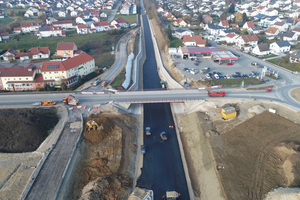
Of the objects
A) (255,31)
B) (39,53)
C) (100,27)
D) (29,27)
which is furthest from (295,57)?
(29,27)

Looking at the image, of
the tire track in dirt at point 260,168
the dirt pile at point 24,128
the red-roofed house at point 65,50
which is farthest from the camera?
the red-roofed house at point 65,50

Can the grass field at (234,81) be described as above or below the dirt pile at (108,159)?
above

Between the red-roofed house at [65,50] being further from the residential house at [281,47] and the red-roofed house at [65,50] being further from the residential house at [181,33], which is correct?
the residential house at [281,47]

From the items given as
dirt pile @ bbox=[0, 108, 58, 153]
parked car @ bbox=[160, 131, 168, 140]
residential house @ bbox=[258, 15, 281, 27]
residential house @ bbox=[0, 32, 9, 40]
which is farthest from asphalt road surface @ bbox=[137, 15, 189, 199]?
residential house @ bbox=[258, 15, 281, 27]

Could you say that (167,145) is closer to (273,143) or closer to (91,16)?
(273,143)

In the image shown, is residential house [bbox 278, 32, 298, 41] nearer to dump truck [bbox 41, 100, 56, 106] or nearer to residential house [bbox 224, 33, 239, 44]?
residential house [bbox 224, 33, 239, 44]

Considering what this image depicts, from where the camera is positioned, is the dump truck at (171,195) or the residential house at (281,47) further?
the residential house at (281,47)

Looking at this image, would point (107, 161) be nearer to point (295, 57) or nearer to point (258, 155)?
point (258, 155)

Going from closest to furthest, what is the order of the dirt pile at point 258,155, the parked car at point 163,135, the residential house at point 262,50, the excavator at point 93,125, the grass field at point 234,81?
the dirt pile at point 258,155 < the excavator at point 93,125 < the parked car at point 163,135 < the grass field at point 234,81 < the residential house at point 262,50

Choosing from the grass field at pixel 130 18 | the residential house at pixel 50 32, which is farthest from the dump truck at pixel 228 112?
the grass field at pixel 130 18
